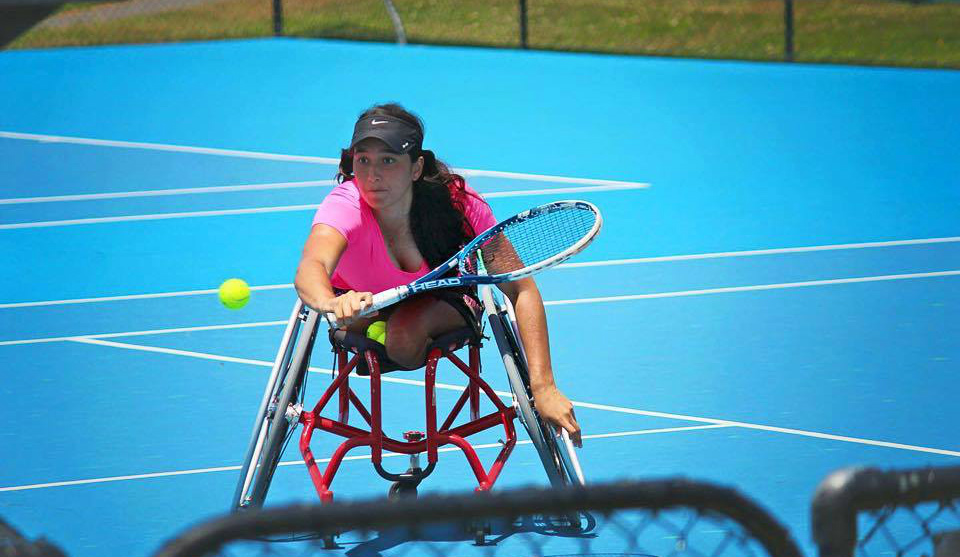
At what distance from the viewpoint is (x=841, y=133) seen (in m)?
12.3

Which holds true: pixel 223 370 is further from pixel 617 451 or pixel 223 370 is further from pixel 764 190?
pixel 764 190

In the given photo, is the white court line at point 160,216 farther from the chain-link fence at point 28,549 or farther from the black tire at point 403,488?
the chain-link fence at point 28,549

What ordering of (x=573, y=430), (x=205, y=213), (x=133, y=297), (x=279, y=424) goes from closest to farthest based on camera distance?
(x=573, y=430)
(x=279, y=424)
(x=133, y=297)
(x=205, y=213)

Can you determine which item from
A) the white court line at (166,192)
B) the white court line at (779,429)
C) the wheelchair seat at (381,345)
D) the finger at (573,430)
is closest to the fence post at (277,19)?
the white court line at (166,192)

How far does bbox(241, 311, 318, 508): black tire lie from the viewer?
13.2 ft

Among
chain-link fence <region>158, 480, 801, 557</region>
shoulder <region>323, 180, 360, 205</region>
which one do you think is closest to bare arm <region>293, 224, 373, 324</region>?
shoulder <region>323, 180, 360, 205</region>

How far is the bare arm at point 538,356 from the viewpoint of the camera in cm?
386

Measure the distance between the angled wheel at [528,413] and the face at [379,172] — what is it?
1.36ft

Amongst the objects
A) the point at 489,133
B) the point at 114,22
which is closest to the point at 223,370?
the point at 489,133

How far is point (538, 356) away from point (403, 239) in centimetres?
60

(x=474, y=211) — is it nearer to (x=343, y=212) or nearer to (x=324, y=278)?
(x=343, y=212)

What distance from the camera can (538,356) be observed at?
13.1 feet

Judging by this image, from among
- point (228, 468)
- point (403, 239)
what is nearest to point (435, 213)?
point (403, 239)

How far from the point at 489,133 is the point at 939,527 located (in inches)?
353
